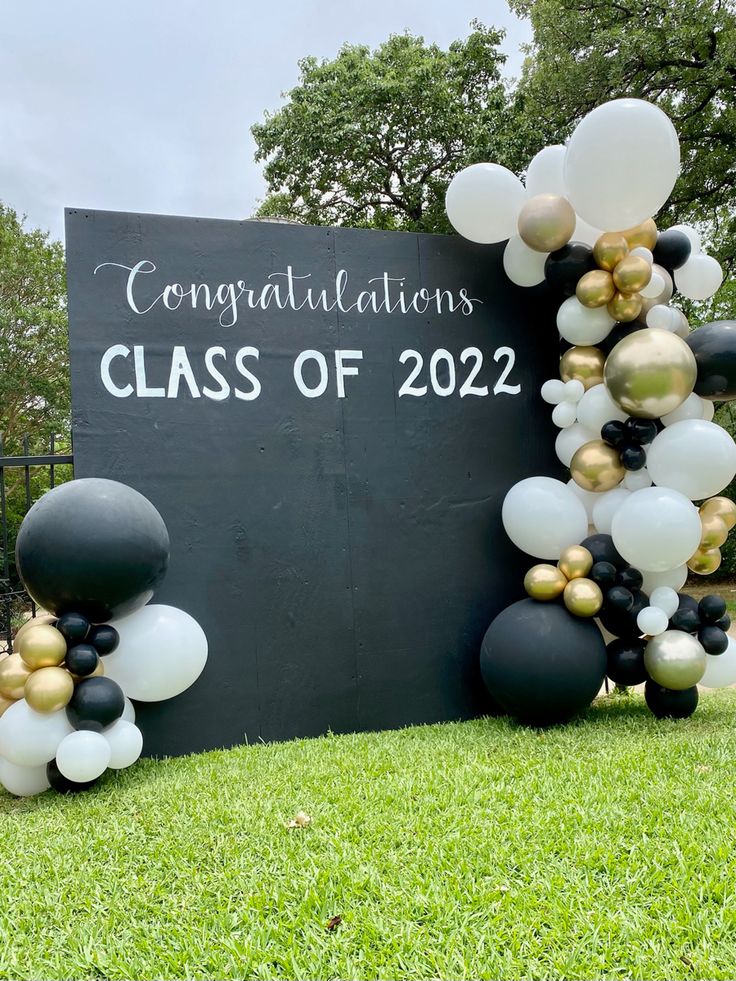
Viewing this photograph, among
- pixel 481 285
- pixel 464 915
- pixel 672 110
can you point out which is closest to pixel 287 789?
pixel 464 915

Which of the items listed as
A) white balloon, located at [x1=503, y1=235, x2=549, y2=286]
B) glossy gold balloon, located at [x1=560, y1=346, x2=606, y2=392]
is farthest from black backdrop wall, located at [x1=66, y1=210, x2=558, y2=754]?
glossy gold balloon, located at [x1=560, y1=346, x2=606, y2=392]

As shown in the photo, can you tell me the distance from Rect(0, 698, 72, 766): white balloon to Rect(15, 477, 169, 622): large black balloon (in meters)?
0.44

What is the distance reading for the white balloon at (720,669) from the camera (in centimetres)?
366

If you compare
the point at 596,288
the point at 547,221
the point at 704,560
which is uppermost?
the point at 547,221

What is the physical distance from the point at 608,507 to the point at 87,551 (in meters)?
2.60

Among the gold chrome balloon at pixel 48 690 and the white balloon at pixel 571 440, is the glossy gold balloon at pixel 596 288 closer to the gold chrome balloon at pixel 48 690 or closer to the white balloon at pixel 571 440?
the white balloon at pixel 571 440

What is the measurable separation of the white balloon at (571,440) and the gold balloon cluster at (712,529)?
0.70m

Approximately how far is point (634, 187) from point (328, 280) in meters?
1.67

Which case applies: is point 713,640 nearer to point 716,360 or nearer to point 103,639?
point 716,360

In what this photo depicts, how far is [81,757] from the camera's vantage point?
113 inches

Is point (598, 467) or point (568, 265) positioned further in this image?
point (568, 265)

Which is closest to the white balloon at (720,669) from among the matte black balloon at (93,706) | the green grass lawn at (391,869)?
the green grass lawn at (391,869)

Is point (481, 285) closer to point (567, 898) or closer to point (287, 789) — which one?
point (287, 789)

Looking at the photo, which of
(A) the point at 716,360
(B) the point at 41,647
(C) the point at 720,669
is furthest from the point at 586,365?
(B) the point at 41,647
